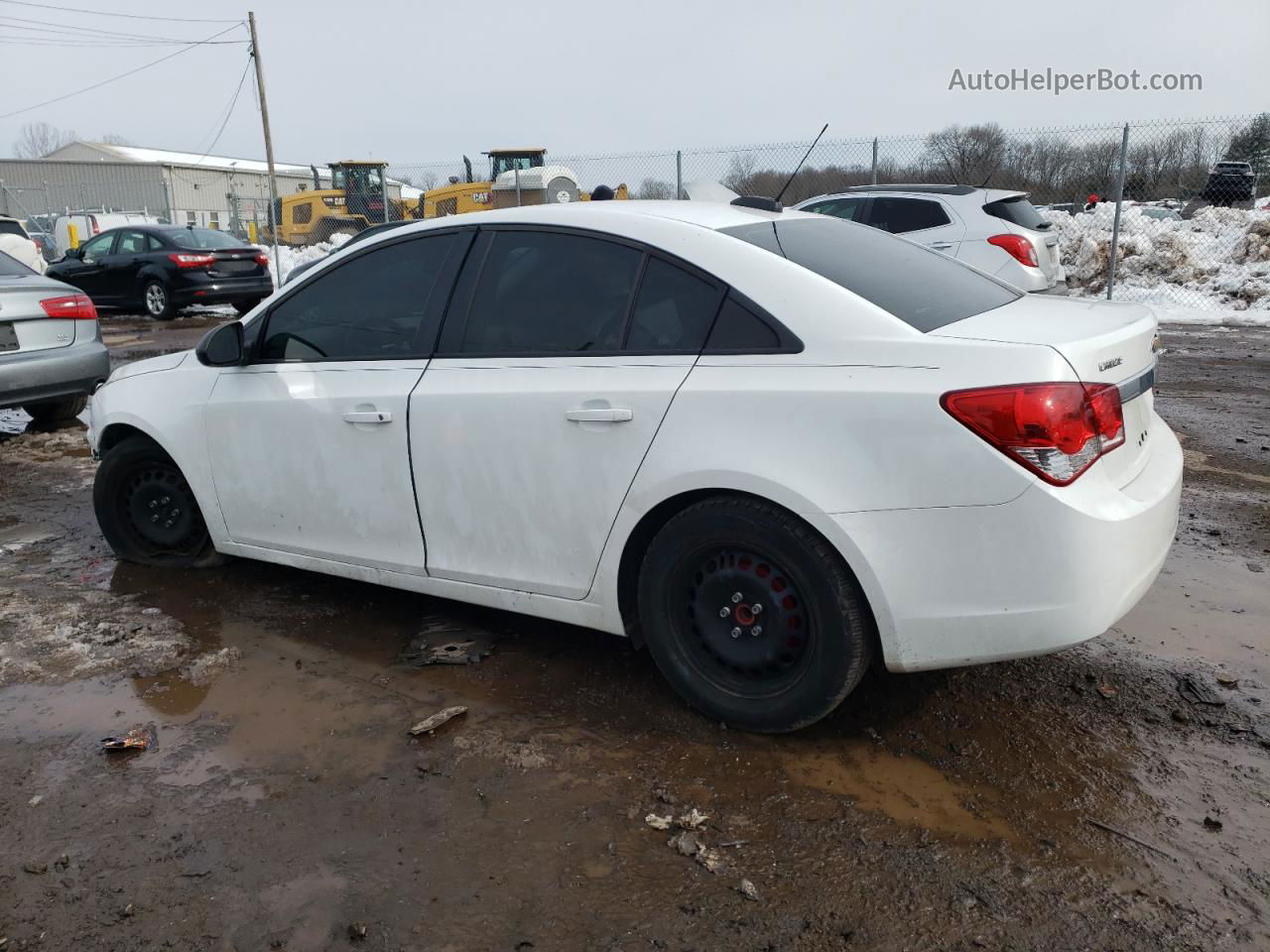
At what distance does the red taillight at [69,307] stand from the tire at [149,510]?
3303 millimetres

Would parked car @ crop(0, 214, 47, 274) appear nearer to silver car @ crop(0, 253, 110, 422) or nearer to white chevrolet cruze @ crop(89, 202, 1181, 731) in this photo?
silver car @ crop(0, 253, 110, 422)

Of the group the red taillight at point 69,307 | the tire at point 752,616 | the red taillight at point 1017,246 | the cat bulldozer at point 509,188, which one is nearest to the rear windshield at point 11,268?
the red taillight at point 69,307

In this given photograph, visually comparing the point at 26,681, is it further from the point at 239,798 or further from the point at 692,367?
the point at 692,367

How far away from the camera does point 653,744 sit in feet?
10.2

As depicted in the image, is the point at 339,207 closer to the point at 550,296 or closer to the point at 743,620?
the point at 550,296

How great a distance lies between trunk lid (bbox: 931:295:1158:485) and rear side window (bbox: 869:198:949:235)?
25.6 feet

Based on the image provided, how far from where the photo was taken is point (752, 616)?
300cm

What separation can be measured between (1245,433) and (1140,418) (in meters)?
4.90

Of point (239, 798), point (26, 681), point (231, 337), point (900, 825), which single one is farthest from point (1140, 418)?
point (26, 681)

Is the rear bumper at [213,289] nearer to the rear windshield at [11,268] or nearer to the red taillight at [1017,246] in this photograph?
the rear windshield at [11,268]

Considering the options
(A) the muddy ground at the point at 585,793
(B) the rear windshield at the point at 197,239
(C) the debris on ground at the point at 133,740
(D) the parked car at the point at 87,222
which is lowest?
(A) the muddy ground at the point at 585,793

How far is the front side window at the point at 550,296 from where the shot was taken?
327 centimetres

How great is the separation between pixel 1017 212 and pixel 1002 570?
9.33 metres

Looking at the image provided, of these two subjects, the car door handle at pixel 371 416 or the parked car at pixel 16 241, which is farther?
the parked car at pixel 16 241
